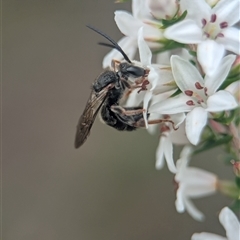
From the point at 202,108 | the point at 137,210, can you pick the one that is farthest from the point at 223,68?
the point at 137,210

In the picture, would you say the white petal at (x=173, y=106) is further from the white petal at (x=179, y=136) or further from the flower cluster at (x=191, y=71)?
the white petal at (x=179, y=136)

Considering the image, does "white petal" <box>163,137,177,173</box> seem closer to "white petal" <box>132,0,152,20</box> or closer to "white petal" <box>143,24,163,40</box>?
"white petal" <box>143,24,163,40</box>

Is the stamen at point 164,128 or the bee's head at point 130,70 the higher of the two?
the bee's head at point 130,70

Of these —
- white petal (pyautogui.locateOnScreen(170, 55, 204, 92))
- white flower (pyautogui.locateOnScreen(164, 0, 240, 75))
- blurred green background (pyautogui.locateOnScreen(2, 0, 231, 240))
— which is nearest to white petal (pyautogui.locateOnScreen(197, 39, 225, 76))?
white flower (pyautogui.locateOnScreen(164, 0, 240, 75))

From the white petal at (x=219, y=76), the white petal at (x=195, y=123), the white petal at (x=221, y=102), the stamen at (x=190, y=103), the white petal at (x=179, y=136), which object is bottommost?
the white petal at (x=179, y=136)

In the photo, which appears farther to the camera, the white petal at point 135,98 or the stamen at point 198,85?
the white petal at point 135,98

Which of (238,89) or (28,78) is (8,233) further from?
(238,89)

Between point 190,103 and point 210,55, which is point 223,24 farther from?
point 190,103

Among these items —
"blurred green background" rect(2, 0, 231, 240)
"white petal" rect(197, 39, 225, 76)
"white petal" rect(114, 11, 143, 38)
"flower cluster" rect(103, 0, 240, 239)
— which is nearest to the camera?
"white petal" rect(197, 39, 225, 76)

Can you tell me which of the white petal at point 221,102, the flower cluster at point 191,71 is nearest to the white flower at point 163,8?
the flower cluster at point 191,71
